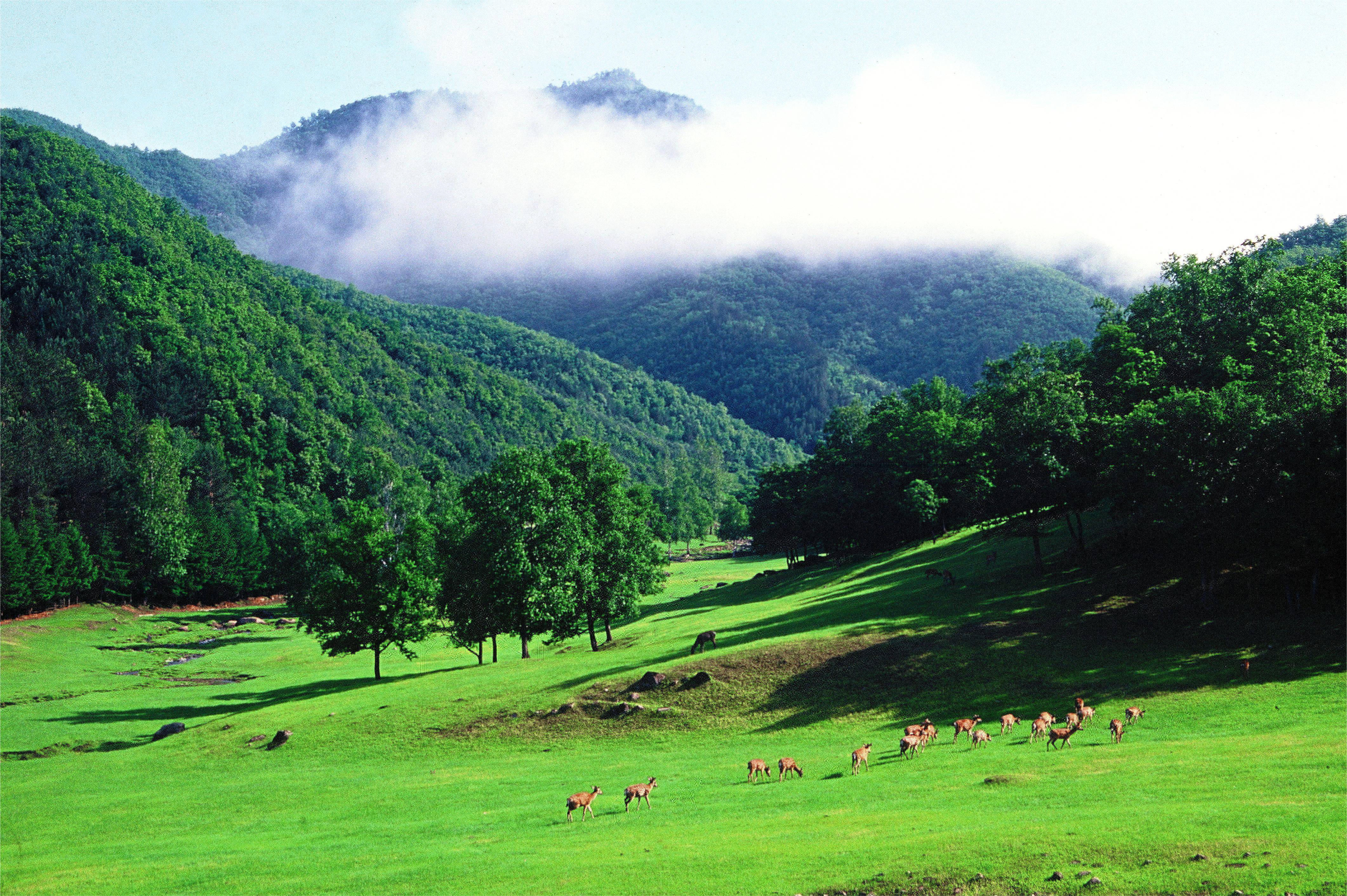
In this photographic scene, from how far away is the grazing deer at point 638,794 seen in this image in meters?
32.8

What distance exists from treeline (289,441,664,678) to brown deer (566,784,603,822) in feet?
119

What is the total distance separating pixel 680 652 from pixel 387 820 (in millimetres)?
28891

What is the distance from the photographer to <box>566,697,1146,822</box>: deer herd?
32.9m

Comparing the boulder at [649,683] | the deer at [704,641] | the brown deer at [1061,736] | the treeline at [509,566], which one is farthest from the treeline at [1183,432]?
the treeline at [509,566]

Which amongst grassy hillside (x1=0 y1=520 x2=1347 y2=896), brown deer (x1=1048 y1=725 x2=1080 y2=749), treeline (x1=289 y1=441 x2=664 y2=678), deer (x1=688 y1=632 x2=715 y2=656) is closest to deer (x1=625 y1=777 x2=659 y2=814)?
grassy hillside (x1=0 y1=520 x2=1347 y2=896)

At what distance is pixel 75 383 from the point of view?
643 ft

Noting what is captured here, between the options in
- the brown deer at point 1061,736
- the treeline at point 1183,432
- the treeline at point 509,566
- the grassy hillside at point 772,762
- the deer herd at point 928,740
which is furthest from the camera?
the treeline at point 509,566


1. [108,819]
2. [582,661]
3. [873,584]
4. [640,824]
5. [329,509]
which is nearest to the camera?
[640,824]

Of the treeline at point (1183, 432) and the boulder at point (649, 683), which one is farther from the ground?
the treeline at point (1183, 432)

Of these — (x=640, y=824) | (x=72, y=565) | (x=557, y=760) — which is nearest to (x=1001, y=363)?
(x=557, y=760)

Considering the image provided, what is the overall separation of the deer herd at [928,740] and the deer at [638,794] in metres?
0.02

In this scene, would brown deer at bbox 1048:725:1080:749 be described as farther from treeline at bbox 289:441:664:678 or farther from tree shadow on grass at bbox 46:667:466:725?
tree shadow on grass at bbox 46:667:466:725

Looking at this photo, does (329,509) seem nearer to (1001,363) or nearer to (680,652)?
(1001,363)

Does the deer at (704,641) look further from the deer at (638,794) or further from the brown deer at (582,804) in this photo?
the brown deer at (582,804)
